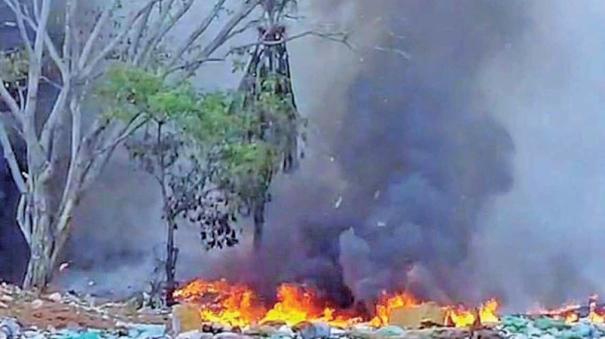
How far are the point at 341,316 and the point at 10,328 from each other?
1.44 meters

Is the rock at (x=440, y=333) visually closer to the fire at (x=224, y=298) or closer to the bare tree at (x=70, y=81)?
the fire at (x=224, y=298)

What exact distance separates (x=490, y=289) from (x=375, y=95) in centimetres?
101

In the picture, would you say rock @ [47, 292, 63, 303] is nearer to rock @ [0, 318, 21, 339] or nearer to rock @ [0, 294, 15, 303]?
rock @ [0, 294, 15, 303]

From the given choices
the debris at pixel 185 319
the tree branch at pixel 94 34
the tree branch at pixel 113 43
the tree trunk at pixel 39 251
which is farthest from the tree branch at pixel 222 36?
the debris at pixel 185 319

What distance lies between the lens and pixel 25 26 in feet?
19.9

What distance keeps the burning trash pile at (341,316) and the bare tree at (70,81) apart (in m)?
0.67

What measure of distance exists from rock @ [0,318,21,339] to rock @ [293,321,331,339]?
45.7 inches

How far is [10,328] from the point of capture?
5.60m

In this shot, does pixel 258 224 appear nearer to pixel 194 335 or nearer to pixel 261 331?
pixel 261 331

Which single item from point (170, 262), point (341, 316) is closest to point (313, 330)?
point (341, 316)

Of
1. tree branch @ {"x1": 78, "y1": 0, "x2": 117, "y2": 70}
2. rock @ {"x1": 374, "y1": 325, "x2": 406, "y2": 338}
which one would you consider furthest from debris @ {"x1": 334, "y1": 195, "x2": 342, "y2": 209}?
tree branch @ {"x1": 78, "y1": 0, "x2": 117, "y2": 70}

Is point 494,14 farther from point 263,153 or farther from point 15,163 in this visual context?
point 15,163

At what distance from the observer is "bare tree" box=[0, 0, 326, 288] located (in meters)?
5.99

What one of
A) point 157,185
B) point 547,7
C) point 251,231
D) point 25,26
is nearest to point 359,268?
point 251,231
